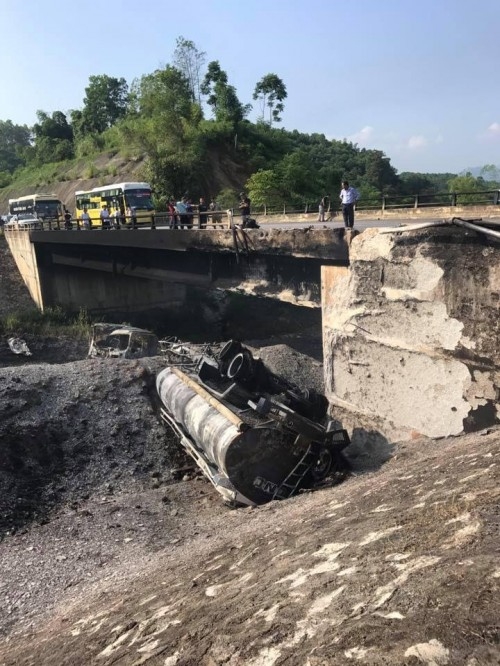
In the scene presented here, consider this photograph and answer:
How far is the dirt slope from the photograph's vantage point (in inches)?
141

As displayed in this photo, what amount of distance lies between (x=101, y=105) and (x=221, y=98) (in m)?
41.3

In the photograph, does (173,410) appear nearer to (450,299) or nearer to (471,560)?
(450,299)

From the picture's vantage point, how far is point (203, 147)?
61.7 meters

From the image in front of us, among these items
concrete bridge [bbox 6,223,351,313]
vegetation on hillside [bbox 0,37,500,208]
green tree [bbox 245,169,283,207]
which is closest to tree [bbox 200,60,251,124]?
vegetation on hillside [bbox 0,37,500,208]

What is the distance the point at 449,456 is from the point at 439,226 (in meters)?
4.14

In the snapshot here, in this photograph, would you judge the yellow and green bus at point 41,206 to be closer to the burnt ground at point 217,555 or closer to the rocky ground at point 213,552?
the rocky ground at point 213,552

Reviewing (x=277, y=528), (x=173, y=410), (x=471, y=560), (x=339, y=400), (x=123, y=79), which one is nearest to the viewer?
(x=471, y=560)

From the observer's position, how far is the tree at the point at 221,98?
2847 inches

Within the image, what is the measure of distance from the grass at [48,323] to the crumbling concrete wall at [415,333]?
2197 cm

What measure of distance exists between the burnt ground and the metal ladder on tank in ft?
2.85

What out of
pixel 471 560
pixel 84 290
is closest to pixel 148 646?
pixel 471 560

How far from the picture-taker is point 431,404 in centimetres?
1049

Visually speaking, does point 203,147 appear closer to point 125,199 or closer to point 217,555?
point 125,199

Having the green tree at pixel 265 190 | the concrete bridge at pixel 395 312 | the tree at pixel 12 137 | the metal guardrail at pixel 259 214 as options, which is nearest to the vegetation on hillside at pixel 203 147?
the green tree at pixel 265 190
